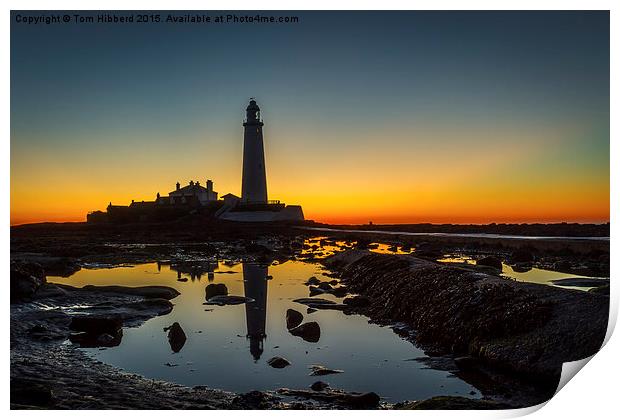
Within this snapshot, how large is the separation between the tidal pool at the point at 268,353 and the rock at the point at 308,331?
0.37 ft

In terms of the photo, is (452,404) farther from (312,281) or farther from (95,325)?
(312,281)

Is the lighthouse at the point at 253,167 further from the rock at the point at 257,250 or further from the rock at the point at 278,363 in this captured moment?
the rock at the point at 278,363

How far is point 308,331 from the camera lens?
8508mm

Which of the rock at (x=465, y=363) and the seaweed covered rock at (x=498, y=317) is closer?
the seaweed covered rock at (x=498, y=317)

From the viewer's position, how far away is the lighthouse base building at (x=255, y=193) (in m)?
41.2

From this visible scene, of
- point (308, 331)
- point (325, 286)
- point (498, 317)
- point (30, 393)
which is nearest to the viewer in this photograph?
point (30, 393)

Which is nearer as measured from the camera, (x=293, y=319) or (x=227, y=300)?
(x=293, y=319)

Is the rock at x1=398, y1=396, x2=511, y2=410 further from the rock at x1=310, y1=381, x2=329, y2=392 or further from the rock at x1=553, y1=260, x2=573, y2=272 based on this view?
the rock at x1=553, y1=260, x2=573, y2=272

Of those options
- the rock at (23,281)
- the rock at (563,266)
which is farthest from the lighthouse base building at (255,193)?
the rock at (23,281)

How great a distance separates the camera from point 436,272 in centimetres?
1024

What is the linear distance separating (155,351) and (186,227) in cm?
3467

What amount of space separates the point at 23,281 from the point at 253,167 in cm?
3252

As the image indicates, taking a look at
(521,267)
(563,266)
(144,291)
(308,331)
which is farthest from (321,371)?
(563,266)

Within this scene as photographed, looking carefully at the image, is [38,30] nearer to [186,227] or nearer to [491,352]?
Answer: [491,352]
